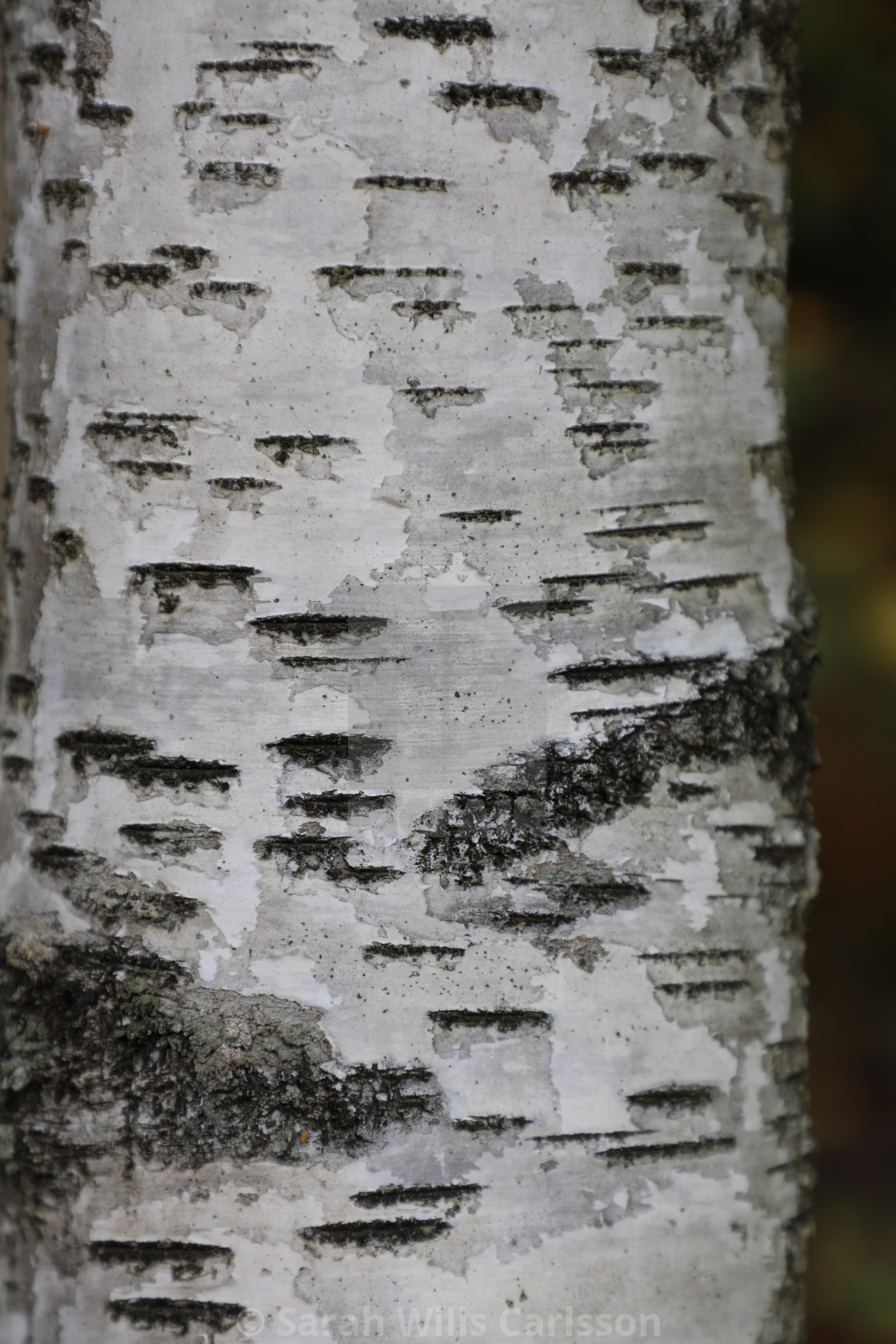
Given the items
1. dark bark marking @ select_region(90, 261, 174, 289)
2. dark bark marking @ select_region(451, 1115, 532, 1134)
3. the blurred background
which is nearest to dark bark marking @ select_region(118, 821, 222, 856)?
dark bark marking @ select_region(451, 1115, 532, 1134)

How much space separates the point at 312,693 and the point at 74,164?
15.7 inches

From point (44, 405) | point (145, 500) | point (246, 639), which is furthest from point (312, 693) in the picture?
point (44, 405)

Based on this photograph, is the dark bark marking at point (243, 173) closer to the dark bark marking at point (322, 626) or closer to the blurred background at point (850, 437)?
the dark bark marking at point (322, 626)

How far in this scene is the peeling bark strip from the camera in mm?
705

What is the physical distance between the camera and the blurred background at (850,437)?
2.13 metres

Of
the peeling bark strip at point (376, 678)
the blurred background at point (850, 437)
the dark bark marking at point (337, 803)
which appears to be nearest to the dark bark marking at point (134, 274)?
the peeling bark strip at point (376, 678)

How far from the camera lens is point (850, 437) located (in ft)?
8.55

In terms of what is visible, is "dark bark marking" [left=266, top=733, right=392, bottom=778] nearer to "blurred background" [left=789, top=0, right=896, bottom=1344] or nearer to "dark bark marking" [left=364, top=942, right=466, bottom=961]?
"dark bark marking" [left=364, top=942, right=466, bottom=961]

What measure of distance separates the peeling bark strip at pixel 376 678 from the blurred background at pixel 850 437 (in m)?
1.27

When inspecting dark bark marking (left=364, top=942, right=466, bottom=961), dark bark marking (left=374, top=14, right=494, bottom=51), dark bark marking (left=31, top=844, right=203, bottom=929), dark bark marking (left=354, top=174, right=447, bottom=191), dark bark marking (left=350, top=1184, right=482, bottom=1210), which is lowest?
dark bark marking (left=350, top=1184, right=482, bottom=1210)

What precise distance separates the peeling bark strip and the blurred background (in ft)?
4.18

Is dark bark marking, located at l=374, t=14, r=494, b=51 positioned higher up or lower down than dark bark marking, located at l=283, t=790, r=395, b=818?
higher up

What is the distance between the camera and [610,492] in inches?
29.2

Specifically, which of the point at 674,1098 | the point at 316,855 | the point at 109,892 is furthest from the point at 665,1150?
the point at 109,892
